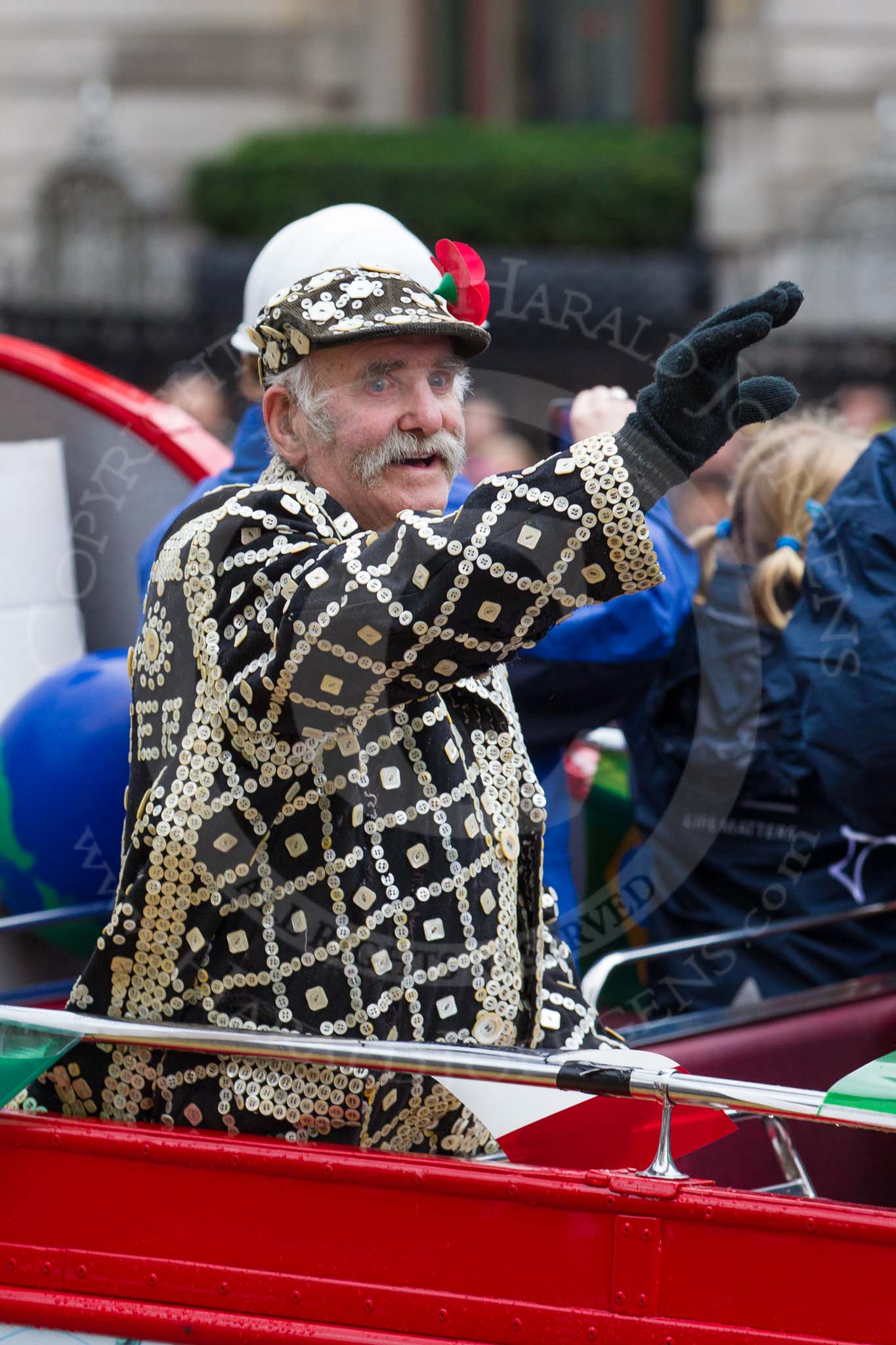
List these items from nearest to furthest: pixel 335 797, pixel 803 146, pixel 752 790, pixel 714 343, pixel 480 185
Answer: pixel 714 343, pixel 335 797, pixel 752 790, pixel 803 146, pixel 480 185

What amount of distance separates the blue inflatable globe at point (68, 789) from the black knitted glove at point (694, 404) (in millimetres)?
1473

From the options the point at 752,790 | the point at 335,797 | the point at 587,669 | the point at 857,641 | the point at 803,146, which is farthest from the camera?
the point at 803,146

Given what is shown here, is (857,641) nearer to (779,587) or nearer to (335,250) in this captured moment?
(779,587)

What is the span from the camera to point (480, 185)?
14.4 m

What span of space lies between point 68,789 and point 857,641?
4.77 ft

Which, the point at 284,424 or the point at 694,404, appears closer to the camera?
the point at 694,404

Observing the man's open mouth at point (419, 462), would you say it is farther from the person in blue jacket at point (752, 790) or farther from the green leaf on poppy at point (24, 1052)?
the person in blue jacket at point (752, 790)

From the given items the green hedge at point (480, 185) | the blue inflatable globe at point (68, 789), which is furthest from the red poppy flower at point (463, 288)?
the green hedge at point (480, 185)

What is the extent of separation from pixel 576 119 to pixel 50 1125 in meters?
15.2

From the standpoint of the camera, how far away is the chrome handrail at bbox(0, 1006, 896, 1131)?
1.94m

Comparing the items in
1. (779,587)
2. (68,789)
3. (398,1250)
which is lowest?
(398,1250)

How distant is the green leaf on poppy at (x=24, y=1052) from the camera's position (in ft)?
7.20

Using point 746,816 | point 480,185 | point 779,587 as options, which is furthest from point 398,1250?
point 480,185

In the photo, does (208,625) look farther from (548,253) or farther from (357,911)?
(548,253)
